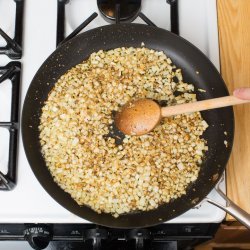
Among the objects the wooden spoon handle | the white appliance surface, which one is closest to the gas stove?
the white appliance surface

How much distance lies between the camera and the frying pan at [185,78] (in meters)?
0.94

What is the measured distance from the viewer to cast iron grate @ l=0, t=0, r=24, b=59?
1.03 metres

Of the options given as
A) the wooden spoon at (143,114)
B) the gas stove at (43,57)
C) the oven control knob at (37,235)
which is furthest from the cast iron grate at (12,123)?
the wooden spoon at (143,114)

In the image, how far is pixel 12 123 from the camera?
992 mm

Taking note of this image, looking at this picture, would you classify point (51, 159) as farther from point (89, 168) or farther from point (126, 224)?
point (126, 224)

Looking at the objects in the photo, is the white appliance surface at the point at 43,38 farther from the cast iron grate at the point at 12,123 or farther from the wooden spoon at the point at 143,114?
the wooden spoon at the point at 143,114

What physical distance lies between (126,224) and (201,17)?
0.54m

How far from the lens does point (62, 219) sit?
97 centimetres

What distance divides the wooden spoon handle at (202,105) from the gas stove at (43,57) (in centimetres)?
21

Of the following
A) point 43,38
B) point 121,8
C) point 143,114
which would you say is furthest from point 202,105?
point 43,38

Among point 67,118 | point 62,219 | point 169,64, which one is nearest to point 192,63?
point 169,64

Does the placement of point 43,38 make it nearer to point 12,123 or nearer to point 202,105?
point 12,123

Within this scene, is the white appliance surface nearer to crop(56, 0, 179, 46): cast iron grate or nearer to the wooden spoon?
crop(56, 0, 179, 46): cast iron grate

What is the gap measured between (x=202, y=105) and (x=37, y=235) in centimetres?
45
